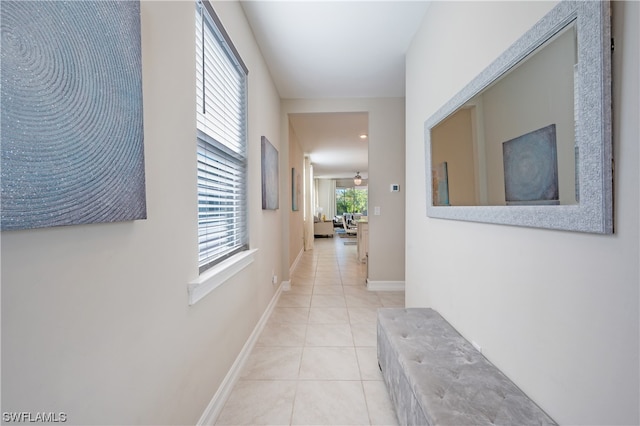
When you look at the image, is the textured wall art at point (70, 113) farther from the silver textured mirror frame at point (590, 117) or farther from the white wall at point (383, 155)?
the white wall at point (383, 155)

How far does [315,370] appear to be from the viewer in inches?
77.0

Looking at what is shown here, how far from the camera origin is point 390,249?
392 centimetres

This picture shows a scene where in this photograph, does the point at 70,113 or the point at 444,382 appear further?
the point at 444,382

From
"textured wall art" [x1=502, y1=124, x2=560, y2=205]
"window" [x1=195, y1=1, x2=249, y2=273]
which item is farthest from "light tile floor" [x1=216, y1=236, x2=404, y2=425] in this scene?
"textured wall art" [x1=502, y1=124, x2=560, y2=205]

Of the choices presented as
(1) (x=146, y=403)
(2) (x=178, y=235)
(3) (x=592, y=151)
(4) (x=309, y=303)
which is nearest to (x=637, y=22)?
(3) (x=592, y=151)

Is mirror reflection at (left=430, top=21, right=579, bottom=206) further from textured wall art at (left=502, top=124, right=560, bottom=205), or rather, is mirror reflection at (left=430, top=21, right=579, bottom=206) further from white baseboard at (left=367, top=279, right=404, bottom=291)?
white baseboard at (left=367, top=279, right=404, bottom=291)

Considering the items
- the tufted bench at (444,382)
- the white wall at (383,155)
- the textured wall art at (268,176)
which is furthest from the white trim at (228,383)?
the white wall at (383,155)

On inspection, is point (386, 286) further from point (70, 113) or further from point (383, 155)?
point (70, 113)

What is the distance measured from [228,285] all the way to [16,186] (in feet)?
4.43

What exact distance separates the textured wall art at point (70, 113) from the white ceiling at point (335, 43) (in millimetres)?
1679

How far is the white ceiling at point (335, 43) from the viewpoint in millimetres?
2098

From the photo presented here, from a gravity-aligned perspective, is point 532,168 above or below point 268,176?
below

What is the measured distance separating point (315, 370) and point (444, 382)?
1.10 m

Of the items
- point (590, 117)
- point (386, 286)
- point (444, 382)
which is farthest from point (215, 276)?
point (386, 286)
